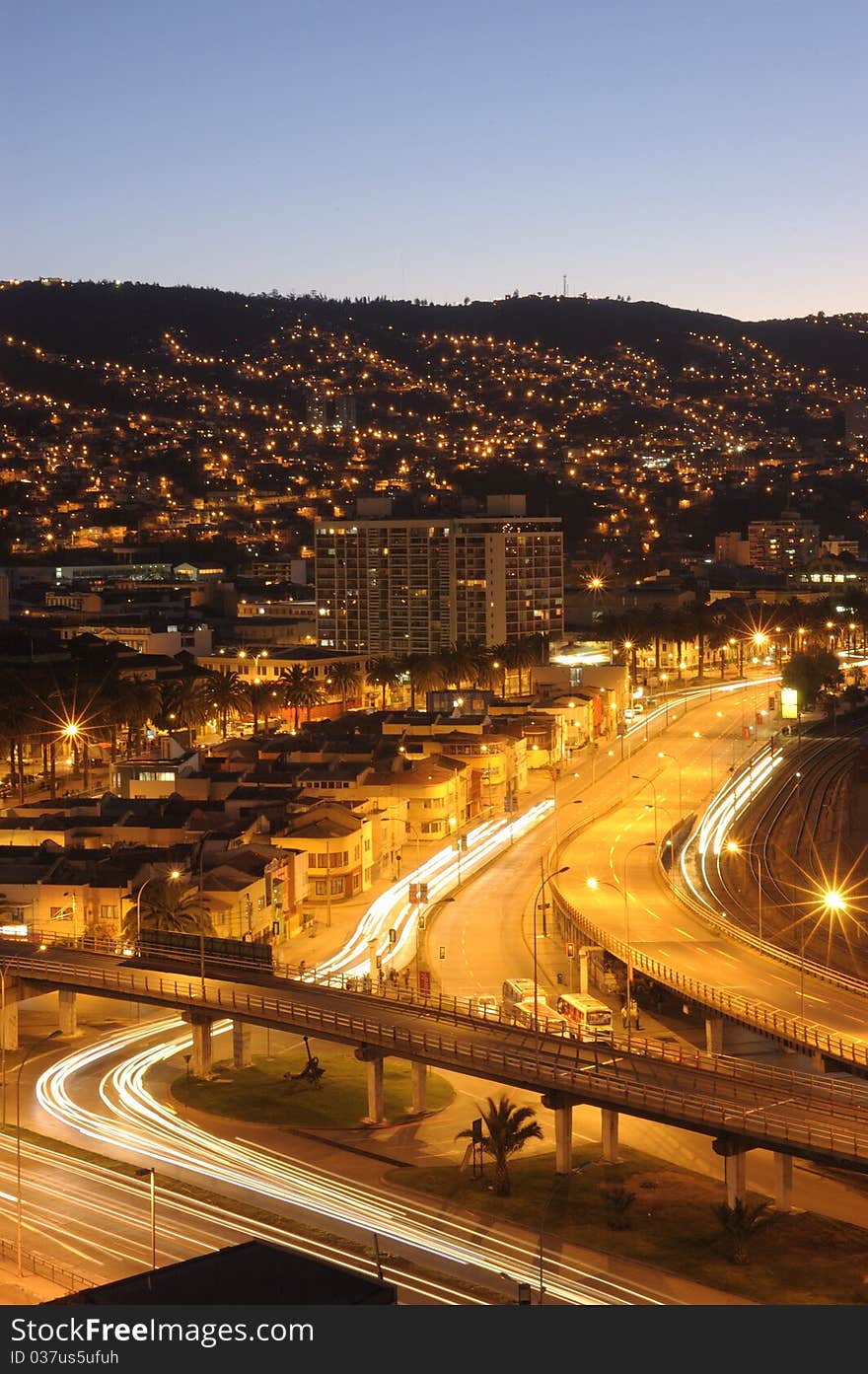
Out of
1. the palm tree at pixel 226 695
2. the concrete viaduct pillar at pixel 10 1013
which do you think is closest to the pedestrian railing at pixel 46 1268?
the concrete viaduct pillar at pixel 10 1013

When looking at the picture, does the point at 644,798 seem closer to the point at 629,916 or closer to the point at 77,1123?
the point at 629,916

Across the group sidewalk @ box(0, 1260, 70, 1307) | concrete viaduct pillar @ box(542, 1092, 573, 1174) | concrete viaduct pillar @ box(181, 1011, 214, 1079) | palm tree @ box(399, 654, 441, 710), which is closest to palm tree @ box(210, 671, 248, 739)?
palm tree @ box(399, 654, 441, 710)

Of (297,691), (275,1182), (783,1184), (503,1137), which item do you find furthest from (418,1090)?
(297,691)

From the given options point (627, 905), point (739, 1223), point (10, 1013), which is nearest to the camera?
point (739, 1223)

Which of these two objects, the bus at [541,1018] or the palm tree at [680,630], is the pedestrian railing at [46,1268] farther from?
the palm tree at [680,630]

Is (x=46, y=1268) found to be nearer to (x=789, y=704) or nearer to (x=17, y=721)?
(x=17, y=721)

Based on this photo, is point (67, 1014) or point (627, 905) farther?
point (627, 905)
